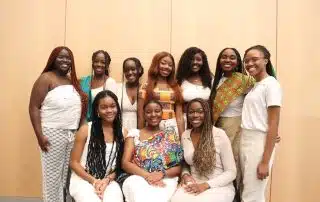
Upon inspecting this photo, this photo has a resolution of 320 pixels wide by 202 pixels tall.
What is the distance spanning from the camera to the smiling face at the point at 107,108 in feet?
8.20

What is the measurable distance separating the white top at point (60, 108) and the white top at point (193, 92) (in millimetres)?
944

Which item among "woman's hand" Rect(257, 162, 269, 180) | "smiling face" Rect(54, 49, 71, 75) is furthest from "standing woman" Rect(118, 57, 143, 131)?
"woman's hand" Rect(257, 162, 269, 180)

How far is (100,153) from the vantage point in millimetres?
2453

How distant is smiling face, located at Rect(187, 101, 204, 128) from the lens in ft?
8.09

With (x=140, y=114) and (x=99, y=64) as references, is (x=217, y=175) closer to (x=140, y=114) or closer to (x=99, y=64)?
(x=140, y=114)

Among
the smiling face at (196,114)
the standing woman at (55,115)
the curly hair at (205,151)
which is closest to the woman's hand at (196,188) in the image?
the curly hair at (205,151)

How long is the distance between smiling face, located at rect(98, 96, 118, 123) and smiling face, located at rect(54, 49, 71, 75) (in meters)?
0.51

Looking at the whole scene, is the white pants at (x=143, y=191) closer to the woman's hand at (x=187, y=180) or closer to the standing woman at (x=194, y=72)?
the woman's hand at (x=187, y=180)

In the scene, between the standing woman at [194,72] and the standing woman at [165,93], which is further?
the standing woman at [194,72]

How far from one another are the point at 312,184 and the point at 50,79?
9.11 feet

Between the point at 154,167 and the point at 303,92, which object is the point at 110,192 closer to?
the point at 154,167

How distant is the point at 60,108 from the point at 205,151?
4.07ft

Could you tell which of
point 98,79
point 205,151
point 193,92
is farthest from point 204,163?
point 98,79

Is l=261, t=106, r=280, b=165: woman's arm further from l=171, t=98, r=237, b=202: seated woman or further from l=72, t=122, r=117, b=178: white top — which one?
l=72, t=122, r=117, b=178: white top
